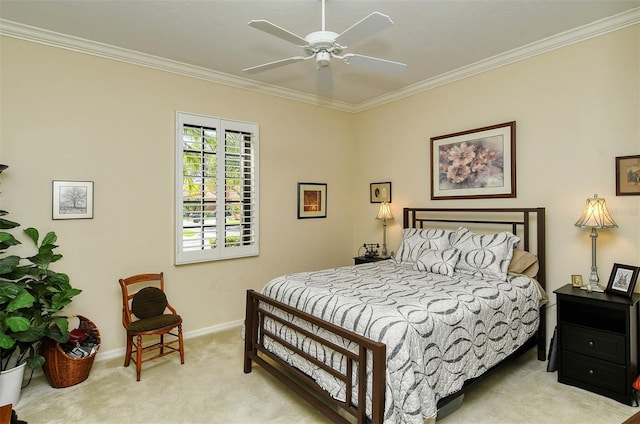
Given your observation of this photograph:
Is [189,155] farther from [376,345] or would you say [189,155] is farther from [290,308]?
[376,345]

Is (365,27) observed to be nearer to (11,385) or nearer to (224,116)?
(224,116)

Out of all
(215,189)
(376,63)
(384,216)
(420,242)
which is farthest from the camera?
(384,216)

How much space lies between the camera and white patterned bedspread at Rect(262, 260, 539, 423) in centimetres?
192

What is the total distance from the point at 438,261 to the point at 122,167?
3162mm

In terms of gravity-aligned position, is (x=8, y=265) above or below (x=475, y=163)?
below

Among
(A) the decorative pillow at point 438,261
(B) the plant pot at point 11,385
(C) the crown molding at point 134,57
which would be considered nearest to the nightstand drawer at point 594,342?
(A) the decorative pillow at point 438,261

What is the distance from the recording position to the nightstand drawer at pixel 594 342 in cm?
249

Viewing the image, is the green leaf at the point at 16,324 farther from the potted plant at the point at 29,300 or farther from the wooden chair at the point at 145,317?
the wooden chair at the point at 145,317

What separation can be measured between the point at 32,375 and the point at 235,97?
3258 mm

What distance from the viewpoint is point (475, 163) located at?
3.83 meters

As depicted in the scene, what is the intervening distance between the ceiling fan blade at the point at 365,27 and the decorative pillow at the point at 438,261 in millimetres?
2098

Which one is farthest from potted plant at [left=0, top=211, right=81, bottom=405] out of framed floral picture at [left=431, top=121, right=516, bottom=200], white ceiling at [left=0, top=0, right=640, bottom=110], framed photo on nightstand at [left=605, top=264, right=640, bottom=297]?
framed photo on nightstand at [left=605, top=264, right=640, bottom=297]

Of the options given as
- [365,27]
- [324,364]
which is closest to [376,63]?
[365,27]

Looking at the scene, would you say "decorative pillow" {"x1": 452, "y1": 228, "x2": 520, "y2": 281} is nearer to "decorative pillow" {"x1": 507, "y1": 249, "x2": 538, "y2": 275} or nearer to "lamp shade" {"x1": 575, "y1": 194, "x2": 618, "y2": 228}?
"decorative pillow" {"x1": 507, "y1": 249, "x2": 538, "y2": 275}
